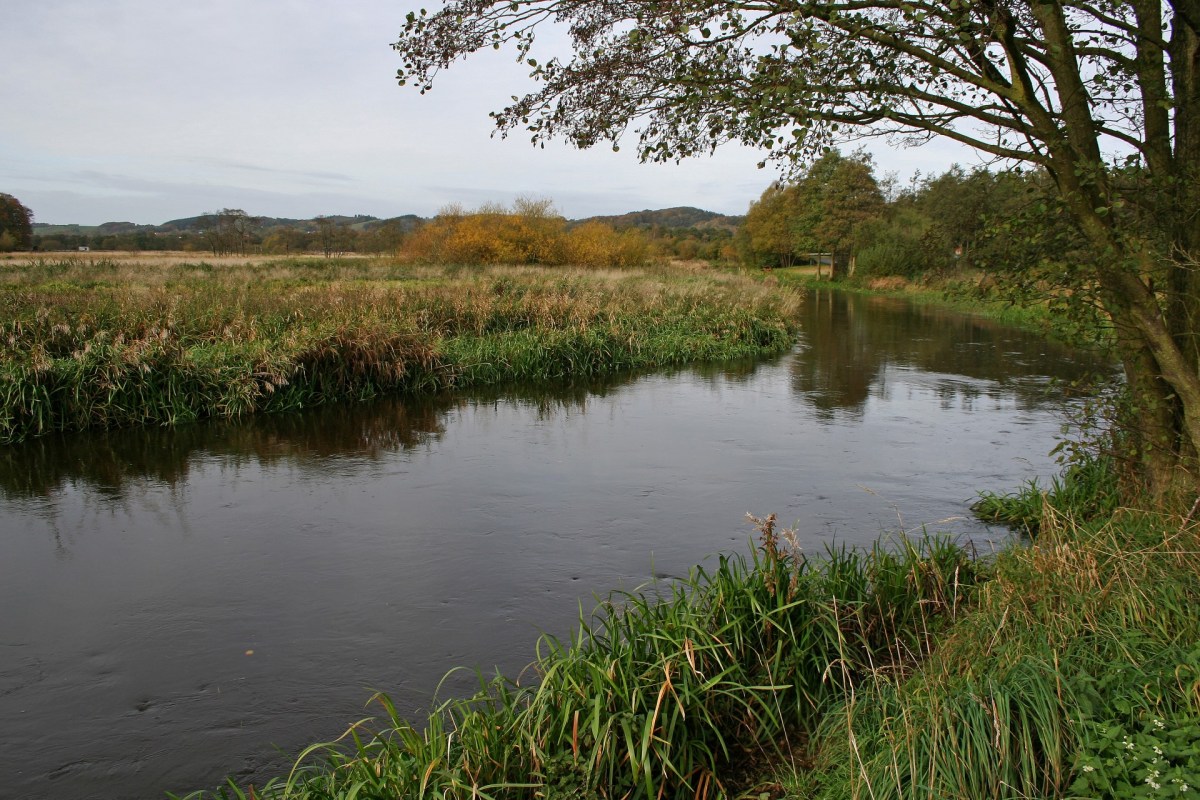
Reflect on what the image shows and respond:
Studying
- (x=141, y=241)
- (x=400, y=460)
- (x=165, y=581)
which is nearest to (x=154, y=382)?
(x=400, y=460)

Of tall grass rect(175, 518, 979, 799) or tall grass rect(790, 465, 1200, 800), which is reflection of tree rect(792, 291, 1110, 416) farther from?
tall grass rect(790, 465, 1200, 800)

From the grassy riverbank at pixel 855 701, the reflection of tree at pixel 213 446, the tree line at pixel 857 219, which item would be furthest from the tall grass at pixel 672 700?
the tree line at pixel 857 219

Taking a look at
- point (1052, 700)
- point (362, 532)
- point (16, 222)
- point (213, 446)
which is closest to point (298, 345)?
point (213, 446)

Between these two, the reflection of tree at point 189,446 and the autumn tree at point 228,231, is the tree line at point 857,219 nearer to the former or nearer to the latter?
the reflection of tree at point 189,446

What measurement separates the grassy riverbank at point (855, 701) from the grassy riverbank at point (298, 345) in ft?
29.2

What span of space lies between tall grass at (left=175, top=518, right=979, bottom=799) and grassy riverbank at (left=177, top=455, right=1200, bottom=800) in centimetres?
1

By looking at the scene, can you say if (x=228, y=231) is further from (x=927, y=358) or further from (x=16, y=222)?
(x=927, y=358)

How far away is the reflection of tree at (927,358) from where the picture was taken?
15207mm

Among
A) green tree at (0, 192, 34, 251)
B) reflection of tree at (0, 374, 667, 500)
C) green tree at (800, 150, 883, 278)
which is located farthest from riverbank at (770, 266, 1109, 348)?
green tree at (0, 192, 34, 251)

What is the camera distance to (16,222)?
5566 centimetres

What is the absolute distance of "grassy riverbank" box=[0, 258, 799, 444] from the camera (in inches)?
436

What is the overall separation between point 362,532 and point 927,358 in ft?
53.9

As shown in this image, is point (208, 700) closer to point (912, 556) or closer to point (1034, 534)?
point (912, 556)

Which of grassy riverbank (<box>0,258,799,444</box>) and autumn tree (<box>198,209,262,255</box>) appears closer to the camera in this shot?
grassy riverbank (<box>0,258,799,444</box>)
